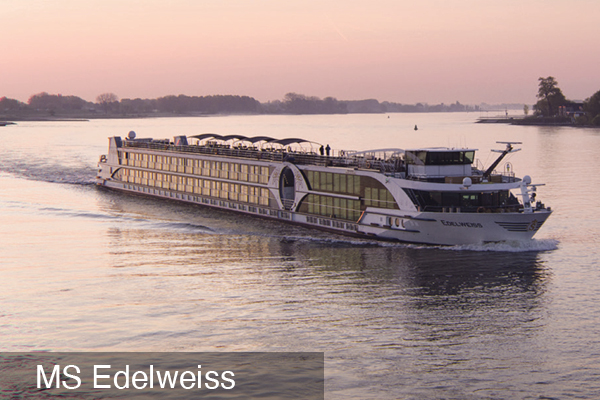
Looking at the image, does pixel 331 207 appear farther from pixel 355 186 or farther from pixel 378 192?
pixel 378 192

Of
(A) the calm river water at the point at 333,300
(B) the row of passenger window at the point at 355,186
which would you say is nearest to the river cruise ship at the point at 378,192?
(B) the row of passenger window at the point at 355,186

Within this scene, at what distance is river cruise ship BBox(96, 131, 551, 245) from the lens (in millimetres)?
42469

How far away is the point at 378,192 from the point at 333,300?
51.1ft

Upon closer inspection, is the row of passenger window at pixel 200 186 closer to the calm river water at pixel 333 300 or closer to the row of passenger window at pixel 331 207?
the calm river water at pixel 333 300

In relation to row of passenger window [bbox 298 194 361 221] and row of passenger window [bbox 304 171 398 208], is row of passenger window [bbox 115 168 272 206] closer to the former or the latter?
row of passenger window [bbox 298 194 361 221]

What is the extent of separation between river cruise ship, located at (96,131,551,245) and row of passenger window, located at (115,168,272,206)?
109 mm

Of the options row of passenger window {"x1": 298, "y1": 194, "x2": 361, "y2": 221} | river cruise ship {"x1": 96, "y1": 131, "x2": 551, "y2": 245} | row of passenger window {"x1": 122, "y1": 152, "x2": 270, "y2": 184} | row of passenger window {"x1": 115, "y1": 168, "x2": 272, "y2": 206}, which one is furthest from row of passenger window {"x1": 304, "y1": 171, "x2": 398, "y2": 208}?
row of passenger window {"x1": 122, "y1": 152, "x2": 270, "y2": 184}

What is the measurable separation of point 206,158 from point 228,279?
1289 inches

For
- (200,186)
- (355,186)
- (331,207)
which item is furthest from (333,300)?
(200,186)

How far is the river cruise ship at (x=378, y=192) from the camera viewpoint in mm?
42469

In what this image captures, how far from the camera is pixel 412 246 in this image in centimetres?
4438

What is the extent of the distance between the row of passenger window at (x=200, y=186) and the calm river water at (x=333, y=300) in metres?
4.56

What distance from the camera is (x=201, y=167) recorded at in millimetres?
68500

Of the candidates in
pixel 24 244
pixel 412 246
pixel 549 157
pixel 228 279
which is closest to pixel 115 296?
pixel 228 279
